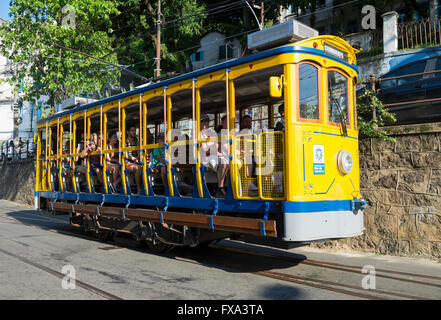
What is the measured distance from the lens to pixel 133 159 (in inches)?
320

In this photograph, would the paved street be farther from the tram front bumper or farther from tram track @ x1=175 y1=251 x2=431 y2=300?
the tram front bumper

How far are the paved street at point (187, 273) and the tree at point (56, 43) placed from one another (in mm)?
11161

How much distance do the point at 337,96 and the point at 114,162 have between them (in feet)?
15.8

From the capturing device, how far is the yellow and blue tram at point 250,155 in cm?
551

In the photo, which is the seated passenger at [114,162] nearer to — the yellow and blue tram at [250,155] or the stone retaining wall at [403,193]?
the yellow and blue tram at [250,155]

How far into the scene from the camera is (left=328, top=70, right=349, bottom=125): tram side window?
238 inches

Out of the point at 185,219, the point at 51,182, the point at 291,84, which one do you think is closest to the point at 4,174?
the point at 51,182

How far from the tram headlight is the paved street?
1528 mm

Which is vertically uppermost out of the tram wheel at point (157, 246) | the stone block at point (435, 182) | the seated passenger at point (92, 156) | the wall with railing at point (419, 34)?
the wall with railing at point (419, 34)

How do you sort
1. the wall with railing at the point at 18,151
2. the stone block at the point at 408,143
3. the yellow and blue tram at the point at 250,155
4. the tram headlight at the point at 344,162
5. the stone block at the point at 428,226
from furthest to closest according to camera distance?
the wall with railing at the point at 18,151 < the stone block at the point at 408,143 < the stone block at the point at 428,226 < the tram headlight at the point at 344,162 < the yellow and blue tram at the point at 250,155

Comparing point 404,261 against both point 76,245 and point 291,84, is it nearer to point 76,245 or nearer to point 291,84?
point 291,84

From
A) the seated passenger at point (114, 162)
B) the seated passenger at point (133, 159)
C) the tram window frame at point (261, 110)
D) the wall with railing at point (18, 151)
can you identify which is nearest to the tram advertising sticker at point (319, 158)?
the tram window frame at point (261, 110)

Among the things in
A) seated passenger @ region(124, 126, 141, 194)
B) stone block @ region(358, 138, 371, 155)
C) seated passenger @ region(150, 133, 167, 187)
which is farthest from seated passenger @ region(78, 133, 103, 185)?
stone block @ region(358, 138, 371, 155)

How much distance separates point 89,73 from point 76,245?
514 inches
